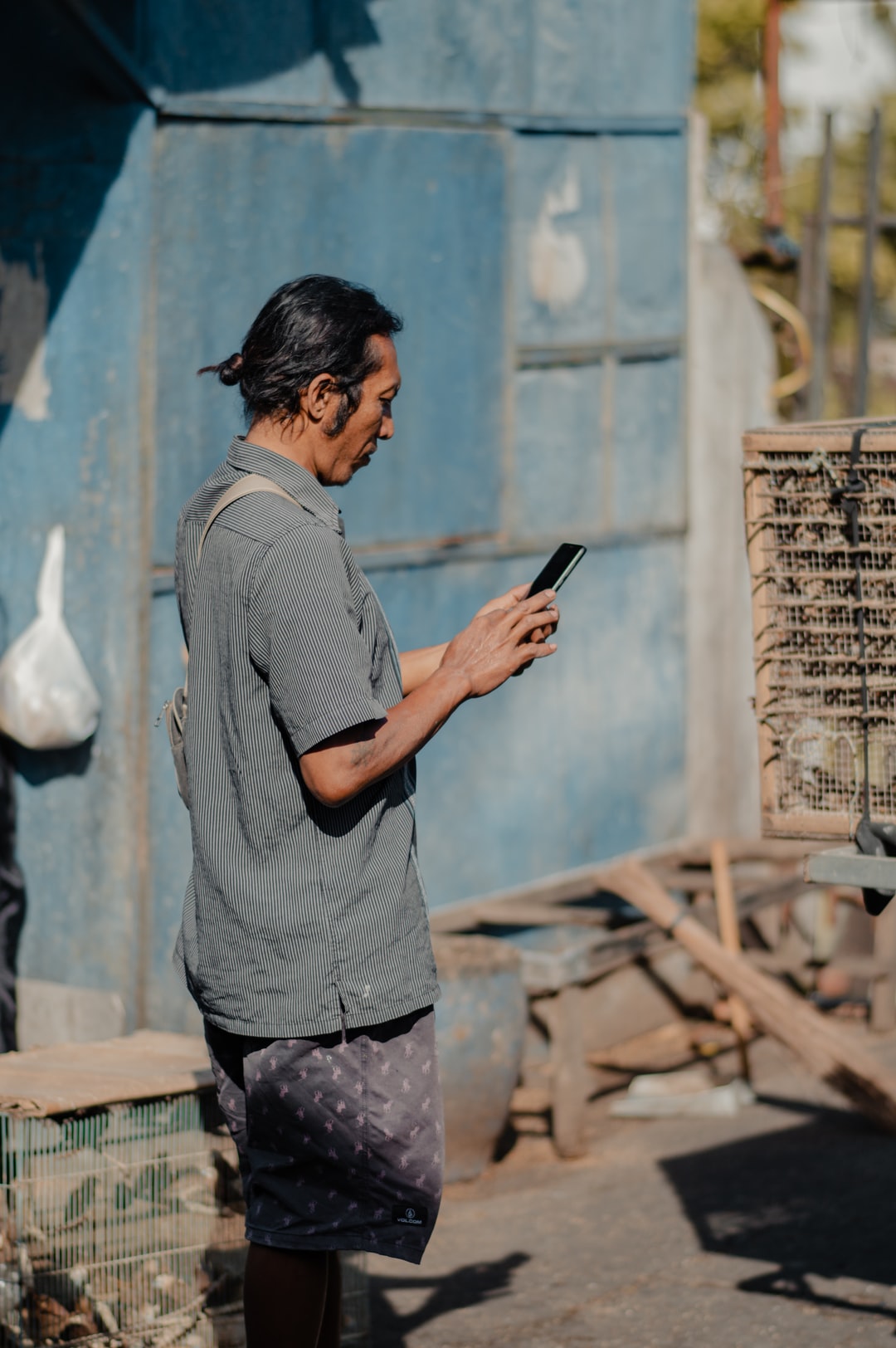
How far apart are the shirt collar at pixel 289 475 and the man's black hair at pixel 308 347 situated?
0.23 ft

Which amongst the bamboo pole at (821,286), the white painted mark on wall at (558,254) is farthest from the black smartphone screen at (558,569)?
the bamboo pole at (821,286)

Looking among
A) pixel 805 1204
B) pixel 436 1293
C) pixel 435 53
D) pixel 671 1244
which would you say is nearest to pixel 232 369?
pixel 436 1293

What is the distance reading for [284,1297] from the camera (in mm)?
2760

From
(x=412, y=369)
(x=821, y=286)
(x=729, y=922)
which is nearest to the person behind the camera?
(x=412, y=369)

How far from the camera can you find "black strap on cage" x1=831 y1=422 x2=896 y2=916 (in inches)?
123

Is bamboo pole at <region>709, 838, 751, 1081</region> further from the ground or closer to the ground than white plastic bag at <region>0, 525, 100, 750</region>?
closer to the ground

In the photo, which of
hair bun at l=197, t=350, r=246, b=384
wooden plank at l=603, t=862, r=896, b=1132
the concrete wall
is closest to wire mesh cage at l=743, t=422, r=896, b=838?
hair bun at l=197, t=350, r=246, b=384

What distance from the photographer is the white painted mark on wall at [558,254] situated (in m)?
6.27

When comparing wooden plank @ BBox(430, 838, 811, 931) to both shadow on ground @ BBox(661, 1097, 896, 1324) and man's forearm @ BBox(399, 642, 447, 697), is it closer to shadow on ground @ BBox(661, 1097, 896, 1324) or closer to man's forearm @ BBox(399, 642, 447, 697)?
shadow on ground @ BBox(661, 1097, 896, 1324)

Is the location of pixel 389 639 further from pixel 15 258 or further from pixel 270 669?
pixel 15 258

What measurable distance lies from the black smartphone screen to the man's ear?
0.46 m

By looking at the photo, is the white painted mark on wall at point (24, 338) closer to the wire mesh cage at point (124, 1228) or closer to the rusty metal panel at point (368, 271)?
the rusty metal panel at point (368, 271)

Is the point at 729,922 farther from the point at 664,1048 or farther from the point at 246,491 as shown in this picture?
the point at 246,491

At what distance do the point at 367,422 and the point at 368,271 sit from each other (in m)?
2.84
